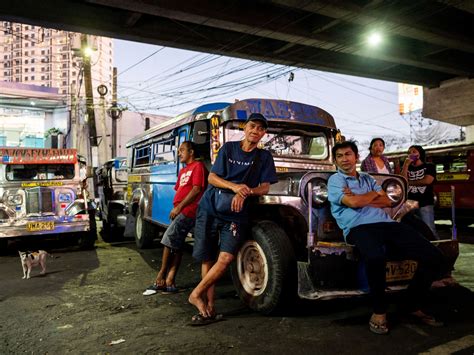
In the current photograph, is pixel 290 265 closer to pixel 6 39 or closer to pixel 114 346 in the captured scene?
pixel 114 346

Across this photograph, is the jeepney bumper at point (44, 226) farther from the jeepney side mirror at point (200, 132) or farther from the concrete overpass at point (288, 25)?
the concrete overpass at point (288, 25)

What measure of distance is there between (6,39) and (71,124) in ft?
280

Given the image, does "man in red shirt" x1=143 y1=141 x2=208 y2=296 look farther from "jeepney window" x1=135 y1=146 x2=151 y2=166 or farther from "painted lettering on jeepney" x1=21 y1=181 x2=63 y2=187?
"painted lettering on jeepney" x1=21 y1=181 x2=63 y2=187

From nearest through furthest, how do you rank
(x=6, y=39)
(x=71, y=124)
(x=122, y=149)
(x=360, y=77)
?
(x=360, y=77) < (x=71, y=124) < (x=122, y=149) < (x=6, y=39)

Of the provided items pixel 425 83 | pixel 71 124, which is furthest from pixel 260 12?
pixel 71 124

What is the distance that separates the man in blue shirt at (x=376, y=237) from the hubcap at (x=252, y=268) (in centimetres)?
85

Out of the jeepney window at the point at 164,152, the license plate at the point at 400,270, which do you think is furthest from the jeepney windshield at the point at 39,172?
the license plate at the point at 400,270

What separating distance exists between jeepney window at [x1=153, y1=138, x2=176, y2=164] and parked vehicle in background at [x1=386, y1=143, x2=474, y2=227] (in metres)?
6.41

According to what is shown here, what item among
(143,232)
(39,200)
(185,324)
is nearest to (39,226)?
(39,200)

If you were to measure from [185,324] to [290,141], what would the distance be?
2.91 metres

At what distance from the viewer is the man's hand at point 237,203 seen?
320 centimetres

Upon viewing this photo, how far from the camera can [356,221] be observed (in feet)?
10.6

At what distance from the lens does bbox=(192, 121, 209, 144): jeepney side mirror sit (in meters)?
4.95

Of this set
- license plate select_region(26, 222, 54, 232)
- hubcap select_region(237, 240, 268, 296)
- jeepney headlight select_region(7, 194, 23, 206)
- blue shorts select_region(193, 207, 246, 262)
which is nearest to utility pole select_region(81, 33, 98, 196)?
jeepney headlight select_region(7, 194, 23, 206)
